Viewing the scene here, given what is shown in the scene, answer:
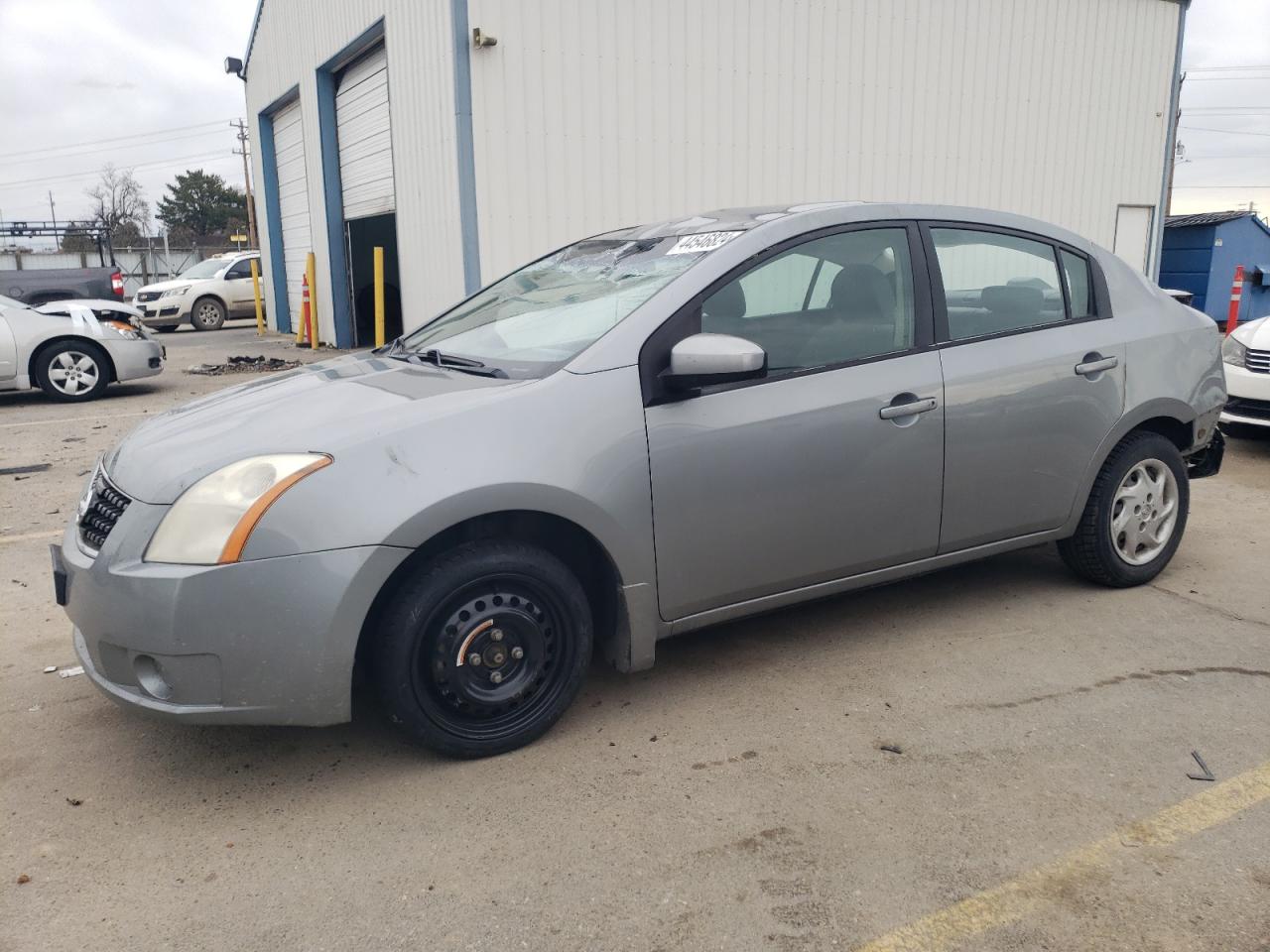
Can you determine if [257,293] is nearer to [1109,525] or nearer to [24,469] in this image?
[24,469]

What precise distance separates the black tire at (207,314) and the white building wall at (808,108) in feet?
41.7

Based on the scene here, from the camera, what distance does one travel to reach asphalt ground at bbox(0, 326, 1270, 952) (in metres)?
2.24

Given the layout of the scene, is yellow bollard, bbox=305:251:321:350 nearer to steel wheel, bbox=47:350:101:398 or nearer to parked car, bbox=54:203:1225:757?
steel wheel, bbox=47:350:101:398

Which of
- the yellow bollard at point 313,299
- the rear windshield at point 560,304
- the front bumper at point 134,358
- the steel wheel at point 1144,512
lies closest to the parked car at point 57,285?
the front bumper at point 134,358

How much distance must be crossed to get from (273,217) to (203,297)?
3847 mm

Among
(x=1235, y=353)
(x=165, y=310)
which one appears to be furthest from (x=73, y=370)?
(x=165, y=310)

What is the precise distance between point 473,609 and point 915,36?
508 inches

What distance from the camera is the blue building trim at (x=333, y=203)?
48.5ft

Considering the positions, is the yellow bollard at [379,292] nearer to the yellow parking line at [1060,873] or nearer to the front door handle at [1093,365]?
the front door handle at [1093,365]

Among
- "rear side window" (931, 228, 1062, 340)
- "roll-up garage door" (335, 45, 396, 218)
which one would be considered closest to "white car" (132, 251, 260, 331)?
"roll-up garage door" (335, 45, 396, 218)

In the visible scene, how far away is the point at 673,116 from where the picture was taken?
1171 cm

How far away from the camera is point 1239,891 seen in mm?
2291

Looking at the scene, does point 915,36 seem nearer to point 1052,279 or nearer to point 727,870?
point 1052,279

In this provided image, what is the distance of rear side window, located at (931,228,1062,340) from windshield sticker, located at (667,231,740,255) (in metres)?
0.83
